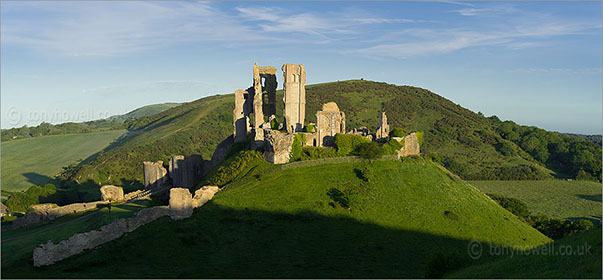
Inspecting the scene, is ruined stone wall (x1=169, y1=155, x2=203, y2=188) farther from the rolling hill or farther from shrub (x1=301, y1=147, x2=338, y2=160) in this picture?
the rolling hill

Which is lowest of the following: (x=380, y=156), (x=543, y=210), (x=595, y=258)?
(x=543, y=210)

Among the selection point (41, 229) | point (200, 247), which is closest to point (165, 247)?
point (200, 247)

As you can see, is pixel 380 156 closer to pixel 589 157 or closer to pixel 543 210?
pixel 543 210

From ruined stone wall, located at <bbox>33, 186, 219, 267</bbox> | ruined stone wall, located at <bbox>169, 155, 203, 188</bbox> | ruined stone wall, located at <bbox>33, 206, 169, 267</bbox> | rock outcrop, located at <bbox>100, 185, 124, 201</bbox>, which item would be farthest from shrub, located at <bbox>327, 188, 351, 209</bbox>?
rock outcrop, located at <bbox>100, 185, 124, 201</bbox>

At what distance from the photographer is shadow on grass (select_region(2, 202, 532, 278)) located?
3050cm

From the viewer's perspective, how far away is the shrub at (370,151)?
53031mm

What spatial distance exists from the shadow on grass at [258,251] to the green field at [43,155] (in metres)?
94.5

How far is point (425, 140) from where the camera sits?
492 feet

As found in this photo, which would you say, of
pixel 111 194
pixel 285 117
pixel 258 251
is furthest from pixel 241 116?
pixel 258 251

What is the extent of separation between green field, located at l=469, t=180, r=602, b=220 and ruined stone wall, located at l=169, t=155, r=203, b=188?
199 feet

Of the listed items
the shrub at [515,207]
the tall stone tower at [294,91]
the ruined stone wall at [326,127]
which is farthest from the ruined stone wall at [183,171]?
the shrub at [515,207]

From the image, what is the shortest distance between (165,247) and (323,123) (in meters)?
27.9

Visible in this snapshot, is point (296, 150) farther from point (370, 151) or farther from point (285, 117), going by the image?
point (285, 117)

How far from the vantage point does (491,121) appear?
7259 inches
